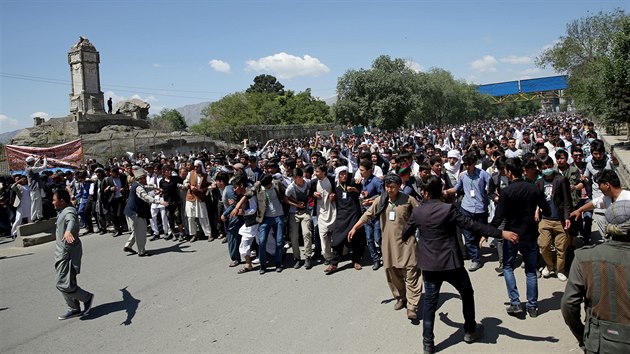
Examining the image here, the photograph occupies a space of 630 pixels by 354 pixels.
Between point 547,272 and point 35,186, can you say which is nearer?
point 547,272

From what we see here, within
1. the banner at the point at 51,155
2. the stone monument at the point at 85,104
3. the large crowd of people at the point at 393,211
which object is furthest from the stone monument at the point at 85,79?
the large crowd of people at the point at 393,211

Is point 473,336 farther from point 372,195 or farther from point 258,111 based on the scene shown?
point 258,111

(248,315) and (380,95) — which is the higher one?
(380,95)

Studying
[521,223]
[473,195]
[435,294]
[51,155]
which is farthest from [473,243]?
[51,155]

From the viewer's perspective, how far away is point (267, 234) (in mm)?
6957

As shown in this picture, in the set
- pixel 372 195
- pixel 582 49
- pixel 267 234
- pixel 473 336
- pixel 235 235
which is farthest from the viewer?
pixel 582 49

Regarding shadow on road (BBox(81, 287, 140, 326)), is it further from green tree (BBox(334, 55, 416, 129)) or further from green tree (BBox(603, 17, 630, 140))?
green tree (BBox(334, 55, 416, 129))

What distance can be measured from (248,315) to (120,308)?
6.58 ft

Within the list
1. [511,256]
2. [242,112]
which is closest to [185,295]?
[511,256]

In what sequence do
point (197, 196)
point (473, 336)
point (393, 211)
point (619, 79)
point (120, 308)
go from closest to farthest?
point (473, 336) → point (393, 211) → point (120, 308) → point (197, 196) → point (619, 79)

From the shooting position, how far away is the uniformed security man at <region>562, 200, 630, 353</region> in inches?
95.2

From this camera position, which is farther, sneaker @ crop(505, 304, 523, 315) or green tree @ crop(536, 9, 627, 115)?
green tree @ crop(536, 9, 627, 115)

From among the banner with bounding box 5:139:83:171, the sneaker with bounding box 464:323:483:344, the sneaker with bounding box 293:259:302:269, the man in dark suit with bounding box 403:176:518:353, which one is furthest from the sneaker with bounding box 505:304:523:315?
the banner with bounding box 5:139:83:171

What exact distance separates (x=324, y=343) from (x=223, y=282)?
270 cm
